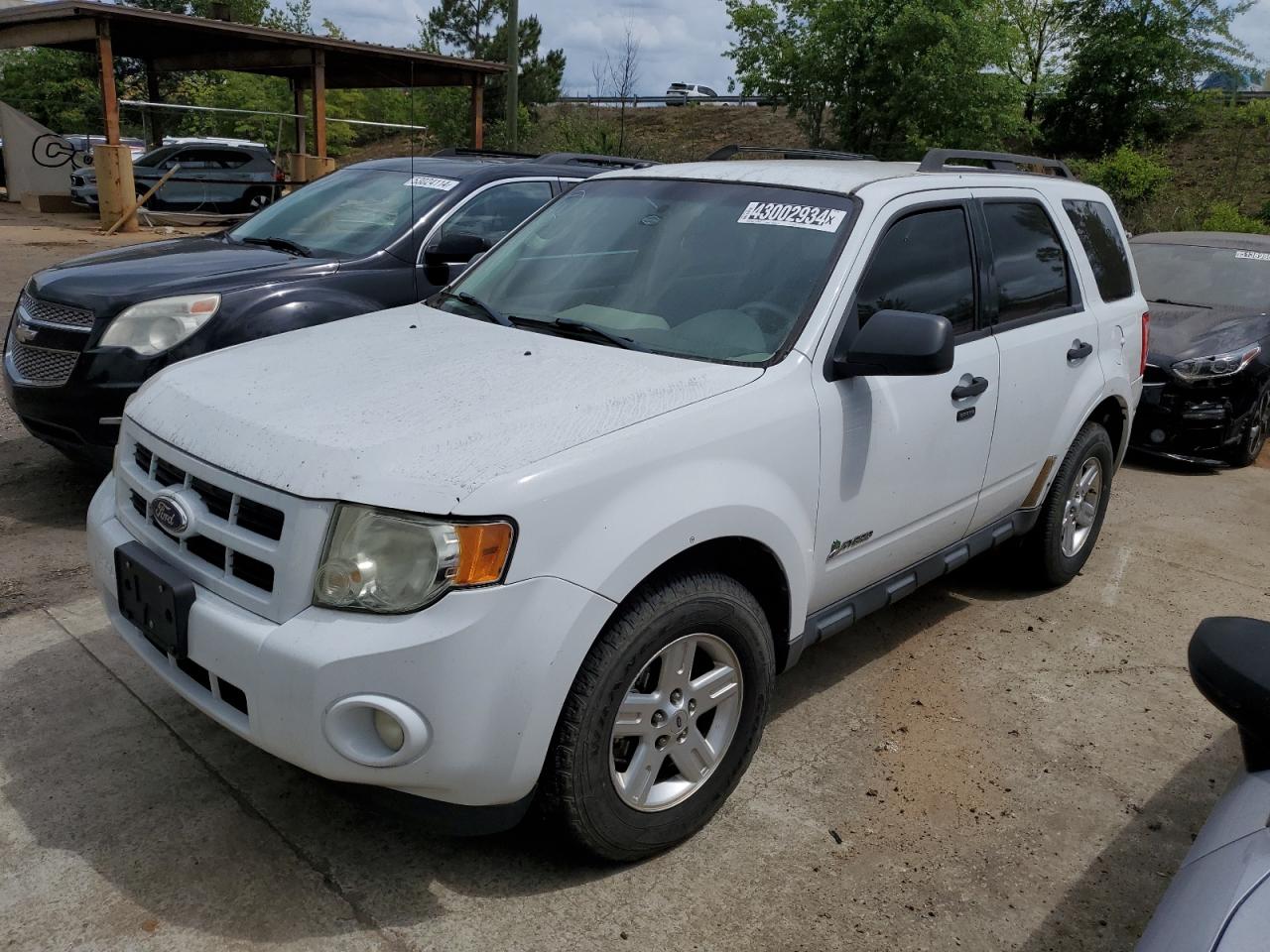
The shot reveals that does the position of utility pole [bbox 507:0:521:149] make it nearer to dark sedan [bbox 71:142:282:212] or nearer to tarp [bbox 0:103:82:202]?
dark sedan [bbox 71:142:282:212]

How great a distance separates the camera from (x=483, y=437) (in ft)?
8.15

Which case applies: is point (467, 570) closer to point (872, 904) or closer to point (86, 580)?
point (872, 904)

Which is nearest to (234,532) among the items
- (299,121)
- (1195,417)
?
(1195,417)

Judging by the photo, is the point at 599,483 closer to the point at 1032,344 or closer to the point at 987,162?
the point at 1032,344

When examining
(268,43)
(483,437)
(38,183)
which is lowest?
(38,183)

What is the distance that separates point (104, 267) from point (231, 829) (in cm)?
344

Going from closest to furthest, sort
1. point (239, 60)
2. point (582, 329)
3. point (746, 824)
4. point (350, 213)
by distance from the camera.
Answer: point (746, 824) → point (582, 329) → point (350, 213) → point (239, 60)

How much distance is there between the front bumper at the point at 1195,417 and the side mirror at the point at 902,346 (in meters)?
5.10

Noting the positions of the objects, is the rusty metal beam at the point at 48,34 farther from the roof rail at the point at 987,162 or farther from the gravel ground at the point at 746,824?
the roof rail at the point at 987,162

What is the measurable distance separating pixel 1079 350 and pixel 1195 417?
3467 mm

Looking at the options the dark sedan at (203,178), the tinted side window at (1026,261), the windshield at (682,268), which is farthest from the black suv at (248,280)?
the dark sedan at (203,178)

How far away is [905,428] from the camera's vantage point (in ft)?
11.1

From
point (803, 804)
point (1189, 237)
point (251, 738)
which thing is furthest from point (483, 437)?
point (1189, 237)

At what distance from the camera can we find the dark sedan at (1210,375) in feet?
23.7
